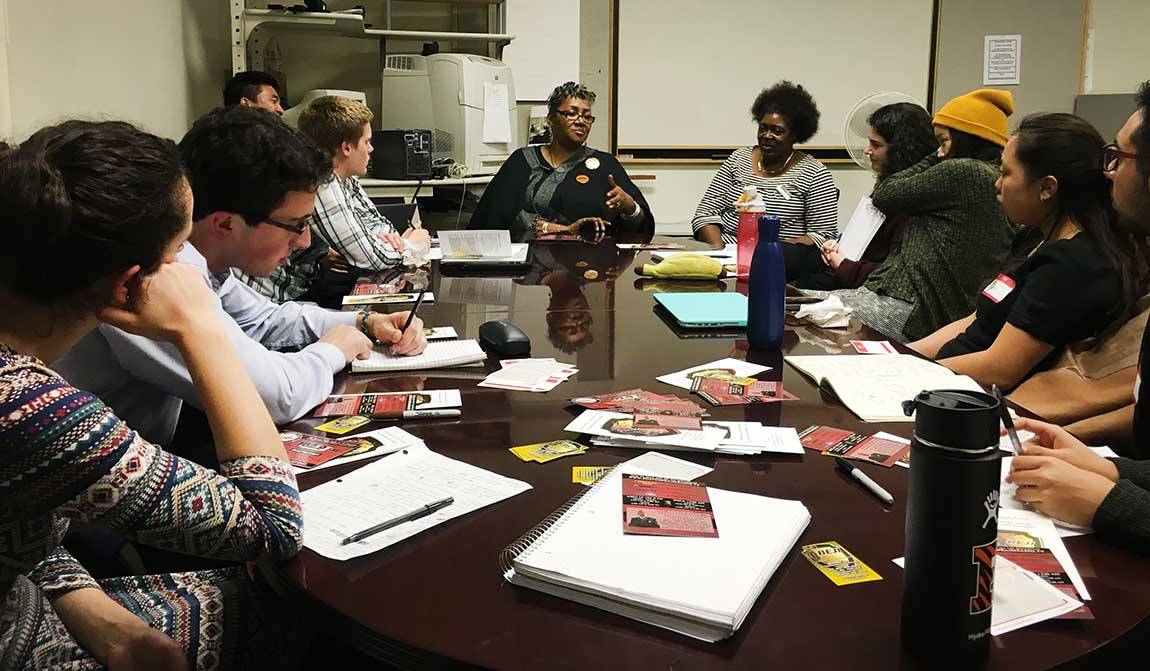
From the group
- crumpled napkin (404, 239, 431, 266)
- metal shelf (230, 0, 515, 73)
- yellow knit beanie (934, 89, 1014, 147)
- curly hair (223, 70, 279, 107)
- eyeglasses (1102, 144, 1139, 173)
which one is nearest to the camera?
eyeglasses (1102, 144, 1139, 173)

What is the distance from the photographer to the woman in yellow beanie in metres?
2.51

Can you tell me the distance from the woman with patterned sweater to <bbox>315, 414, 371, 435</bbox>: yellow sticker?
0.22 m

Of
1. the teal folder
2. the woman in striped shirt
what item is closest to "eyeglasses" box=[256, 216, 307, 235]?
the teal folder

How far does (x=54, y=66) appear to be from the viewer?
7.55 ft

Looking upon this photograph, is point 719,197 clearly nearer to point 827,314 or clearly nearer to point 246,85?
point 246,85

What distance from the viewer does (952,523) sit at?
0.64 m

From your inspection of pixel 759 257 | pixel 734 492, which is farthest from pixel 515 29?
pixel 734 492

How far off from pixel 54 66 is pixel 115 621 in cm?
190

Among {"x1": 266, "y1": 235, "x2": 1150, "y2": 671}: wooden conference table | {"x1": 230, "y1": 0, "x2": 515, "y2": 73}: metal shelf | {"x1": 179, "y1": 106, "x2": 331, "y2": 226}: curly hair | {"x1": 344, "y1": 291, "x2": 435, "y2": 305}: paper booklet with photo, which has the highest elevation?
{"x1": 230, "y1": 0, "x2": 515, "y2": 73}: metal shelf

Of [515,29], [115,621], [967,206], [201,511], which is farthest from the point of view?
[515,29]

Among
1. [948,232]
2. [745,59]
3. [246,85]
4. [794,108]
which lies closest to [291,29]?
[246,85]

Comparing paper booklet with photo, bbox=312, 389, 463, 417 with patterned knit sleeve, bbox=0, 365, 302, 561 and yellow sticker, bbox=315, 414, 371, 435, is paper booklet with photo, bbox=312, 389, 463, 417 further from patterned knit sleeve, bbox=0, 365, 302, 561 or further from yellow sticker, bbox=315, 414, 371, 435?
patterned knit sleeve, bbox=0, 365, 302, 561

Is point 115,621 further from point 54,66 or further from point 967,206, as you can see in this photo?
point 967,206

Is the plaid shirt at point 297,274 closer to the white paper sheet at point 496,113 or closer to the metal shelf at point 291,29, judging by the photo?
the metal shelf at point 291,29
